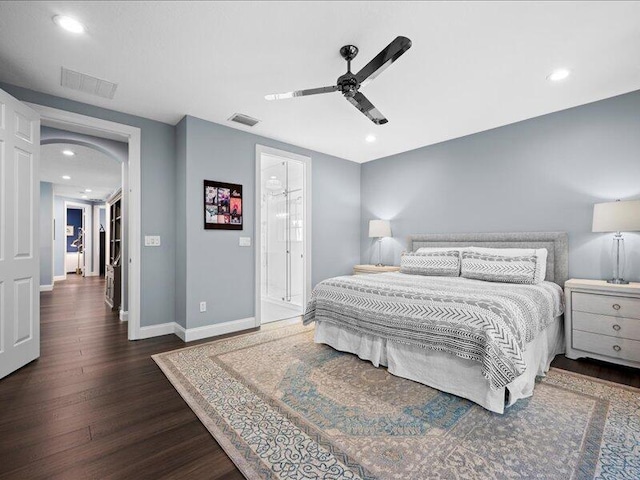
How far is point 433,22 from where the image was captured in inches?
80.3

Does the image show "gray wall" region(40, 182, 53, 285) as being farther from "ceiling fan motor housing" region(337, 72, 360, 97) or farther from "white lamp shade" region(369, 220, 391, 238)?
"ceiling fan motor housing" region(337, 72, 360, 97)

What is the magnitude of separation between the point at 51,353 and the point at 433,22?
454 cm

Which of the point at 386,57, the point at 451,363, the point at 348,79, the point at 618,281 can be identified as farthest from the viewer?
the point at 618,281

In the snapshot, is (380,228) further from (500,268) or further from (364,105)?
(364,105)

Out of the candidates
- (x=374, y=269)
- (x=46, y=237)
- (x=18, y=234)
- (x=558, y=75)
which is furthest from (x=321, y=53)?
(x=46, y=237)

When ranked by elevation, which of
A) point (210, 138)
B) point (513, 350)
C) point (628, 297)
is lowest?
point (513, 350)

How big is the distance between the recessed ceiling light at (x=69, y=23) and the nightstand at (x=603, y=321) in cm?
467

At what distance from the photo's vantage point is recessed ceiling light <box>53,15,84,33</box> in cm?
200

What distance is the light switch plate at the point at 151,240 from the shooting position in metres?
3.66

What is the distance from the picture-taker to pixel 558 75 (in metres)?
2.68

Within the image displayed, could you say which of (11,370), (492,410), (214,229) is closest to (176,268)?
(214,229)

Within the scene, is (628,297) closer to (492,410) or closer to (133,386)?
(492,410)

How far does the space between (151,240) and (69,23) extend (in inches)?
88.2

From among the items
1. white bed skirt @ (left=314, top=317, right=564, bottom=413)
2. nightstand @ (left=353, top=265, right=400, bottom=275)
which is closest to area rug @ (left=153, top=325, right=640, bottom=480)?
white bed skirt @ (left=314, top=317, right=564, bottom=413)
